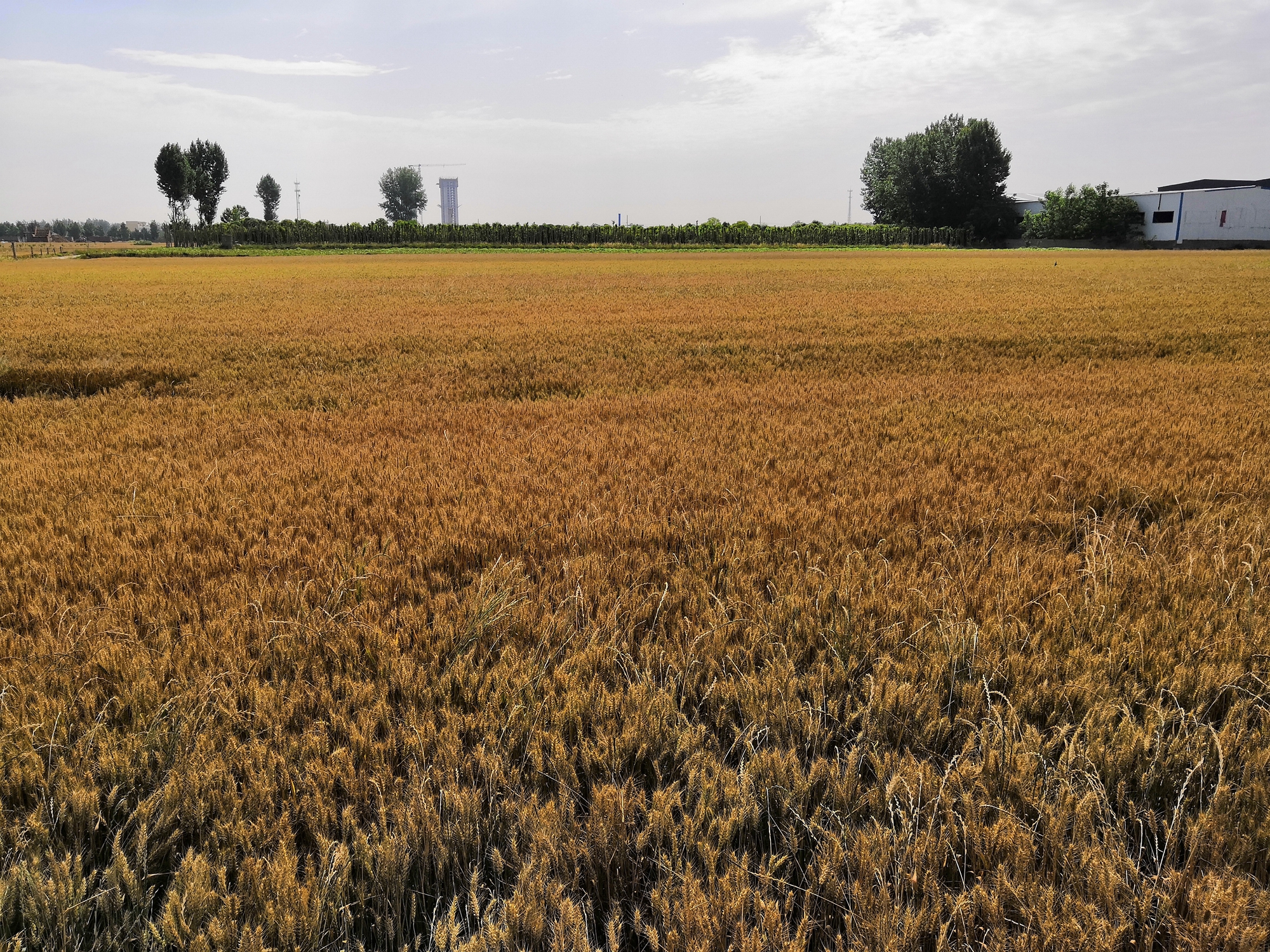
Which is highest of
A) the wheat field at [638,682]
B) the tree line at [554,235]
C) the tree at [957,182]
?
the tree at [957,182]

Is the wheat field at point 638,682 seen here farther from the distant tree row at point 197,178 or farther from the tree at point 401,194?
the tree at point 401,194

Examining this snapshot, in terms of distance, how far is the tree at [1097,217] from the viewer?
82.9 metres

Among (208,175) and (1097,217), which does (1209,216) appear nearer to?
(1097,217)

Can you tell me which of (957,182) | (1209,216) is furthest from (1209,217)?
(957,182)

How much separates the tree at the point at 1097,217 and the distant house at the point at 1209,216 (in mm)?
1577

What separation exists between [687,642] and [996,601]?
61.0 inches

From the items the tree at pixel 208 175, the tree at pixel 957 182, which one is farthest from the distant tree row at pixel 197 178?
the tree at pixel 957 182

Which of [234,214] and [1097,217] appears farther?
[234,214]

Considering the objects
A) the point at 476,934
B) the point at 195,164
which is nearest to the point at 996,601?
the point at 476,934

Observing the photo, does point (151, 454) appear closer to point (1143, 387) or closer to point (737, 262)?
point (1143, 387)

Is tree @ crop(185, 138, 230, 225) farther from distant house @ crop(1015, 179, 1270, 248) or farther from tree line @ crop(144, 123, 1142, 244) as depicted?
distant house @ crop(1015, 179, 1270, 248)

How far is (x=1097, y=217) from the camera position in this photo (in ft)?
272

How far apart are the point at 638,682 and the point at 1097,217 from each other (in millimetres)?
98372

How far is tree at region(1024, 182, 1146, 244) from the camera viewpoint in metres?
82.9
